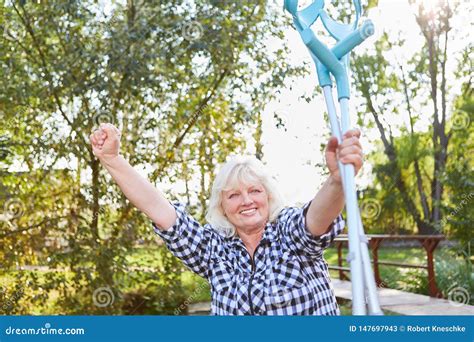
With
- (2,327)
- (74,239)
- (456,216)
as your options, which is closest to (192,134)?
(74,239)

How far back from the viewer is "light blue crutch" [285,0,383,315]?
0.85 metres

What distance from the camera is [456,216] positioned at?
208 inches

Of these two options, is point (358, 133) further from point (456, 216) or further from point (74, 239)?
point (456, 216)

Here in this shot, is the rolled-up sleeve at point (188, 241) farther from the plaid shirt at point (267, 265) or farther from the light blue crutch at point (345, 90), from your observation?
the light blue crutch at point (345, 90)

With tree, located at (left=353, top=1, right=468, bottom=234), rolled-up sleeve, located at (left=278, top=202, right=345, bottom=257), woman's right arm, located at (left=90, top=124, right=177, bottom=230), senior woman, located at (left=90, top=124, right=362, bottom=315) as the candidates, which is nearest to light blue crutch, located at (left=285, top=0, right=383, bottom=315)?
senior woman, located at (left=90, top=124, right=362, bottom=315)

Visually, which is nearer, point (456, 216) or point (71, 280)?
point (71, 280)

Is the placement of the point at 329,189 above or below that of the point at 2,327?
above

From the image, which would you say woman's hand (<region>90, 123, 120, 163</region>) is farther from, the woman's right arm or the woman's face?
the woman's face

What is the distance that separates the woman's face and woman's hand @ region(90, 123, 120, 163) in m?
0.31

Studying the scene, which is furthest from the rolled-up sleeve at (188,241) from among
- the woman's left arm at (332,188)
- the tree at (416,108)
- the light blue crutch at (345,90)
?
the tree at (416,108)

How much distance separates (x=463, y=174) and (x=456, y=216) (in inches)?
16.8

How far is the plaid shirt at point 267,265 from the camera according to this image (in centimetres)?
129

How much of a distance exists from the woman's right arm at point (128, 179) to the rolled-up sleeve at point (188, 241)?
17 millimetres

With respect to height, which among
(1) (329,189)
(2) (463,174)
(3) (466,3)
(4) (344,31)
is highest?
(3) (466,3)
